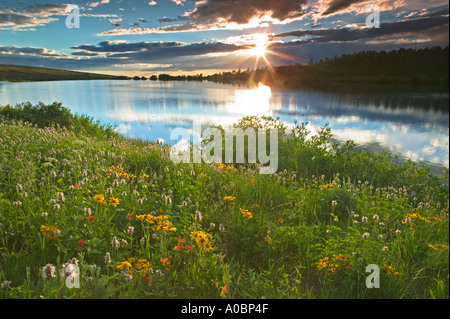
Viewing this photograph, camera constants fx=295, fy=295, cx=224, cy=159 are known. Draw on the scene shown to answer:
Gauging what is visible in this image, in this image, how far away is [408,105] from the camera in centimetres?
355

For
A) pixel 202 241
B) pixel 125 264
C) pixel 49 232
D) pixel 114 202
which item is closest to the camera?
pixel 125 264

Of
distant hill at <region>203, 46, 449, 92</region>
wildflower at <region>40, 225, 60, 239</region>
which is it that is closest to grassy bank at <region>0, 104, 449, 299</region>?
wildflower at <region>40, 225, 60, 239</region>

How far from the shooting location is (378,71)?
3.24m

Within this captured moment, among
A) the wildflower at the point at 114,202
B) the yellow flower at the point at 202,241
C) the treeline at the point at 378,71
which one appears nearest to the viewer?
the treeline at the point at 378,71

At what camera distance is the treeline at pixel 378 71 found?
2270 millimetres

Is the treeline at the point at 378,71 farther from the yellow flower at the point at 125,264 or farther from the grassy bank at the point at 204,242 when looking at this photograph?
the yellow flower at the point at 125,264

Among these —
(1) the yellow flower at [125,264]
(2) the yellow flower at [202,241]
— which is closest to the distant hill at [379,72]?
(2) the yellow flower at [202,241]

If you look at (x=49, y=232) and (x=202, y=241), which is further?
(x=49, y=232)

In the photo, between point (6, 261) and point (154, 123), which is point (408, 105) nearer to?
point (6, 261)

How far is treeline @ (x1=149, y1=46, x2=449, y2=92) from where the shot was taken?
2.27 metres

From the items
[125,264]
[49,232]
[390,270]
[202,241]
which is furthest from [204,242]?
[390,270]

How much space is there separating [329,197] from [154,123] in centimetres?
1655

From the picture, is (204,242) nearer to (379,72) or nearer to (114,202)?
(114,202)

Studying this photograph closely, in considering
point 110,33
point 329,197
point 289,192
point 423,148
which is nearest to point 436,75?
point 423,148
